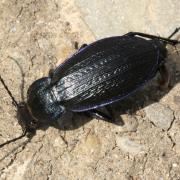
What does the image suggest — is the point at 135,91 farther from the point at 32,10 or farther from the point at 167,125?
the point at 32,10

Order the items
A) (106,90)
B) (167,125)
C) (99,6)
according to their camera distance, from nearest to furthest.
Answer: (106,90) < (167,125) < (99,6)

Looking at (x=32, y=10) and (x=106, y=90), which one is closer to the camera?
(x=106, y=90)

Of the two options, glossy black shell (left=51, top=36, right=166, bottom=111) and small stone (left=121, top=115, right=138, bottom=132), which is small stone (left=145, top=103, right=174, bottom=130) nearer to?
small stone (left=121, top=115, right=138, bottom=132)

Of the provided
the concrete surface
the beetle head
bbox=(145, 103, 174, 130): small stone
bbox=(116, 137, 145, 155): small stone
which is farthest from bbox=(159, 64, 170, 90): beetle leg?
the beetle head

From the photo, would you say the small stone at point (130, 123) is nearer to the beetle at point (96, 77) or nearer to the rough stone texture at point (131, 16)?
the beetle at point (96, 77)

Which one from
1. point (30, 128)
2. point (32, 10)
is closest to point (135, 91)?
point (30, 128)

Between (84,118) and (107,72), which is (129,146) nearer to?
(84,118)
